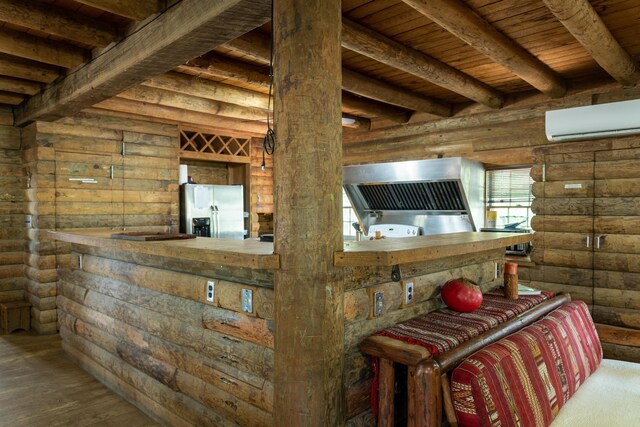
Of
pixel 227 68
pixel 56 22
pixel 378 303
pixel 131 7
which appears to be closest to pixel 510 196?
pixel 227 68

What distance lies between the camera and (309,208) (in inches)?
74.1

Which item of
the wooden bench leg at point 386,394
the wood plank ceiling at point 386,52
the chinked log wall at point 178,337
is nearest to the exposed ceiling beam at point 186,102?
the wood plank ceiling at point 386,52

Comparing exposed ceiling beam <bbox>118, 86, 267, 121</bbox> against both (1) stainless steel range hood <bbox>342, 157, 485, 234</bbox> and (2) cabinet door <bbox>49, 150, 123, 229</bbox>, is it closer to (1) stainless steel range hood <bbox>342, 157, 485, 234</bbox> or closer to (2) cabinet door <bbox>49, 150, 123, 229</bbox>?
(2) cabinet door <bbox>49, 150, 123, 229</bbox>

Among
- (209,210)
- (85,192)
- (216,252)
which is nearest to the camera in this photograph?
(216,252)

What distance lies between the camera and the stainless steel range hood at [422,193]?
5301 millimetres

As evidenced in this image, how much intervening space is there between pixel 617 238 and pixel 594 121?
121 centimetres

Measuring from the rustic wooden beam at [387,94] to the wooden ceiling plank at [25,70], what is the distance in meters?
2.77

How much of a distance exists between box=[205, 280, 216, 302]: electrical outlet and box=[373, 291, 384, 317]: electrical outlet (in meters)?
0.92

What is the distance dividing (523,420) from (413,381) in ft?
1.76

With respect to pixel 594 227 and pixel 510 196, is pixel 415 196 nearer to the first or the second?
pixel 510 196

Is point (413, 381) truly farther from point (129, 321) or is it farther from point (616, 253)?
point (616, 253)

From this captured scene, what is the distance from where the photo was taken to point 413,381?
71.0 inches

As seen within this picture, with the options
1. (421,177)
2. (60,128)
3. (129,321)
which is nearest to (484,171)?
(421,177)

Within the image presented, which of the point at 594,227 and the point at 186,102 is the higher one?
the point at 186,102
